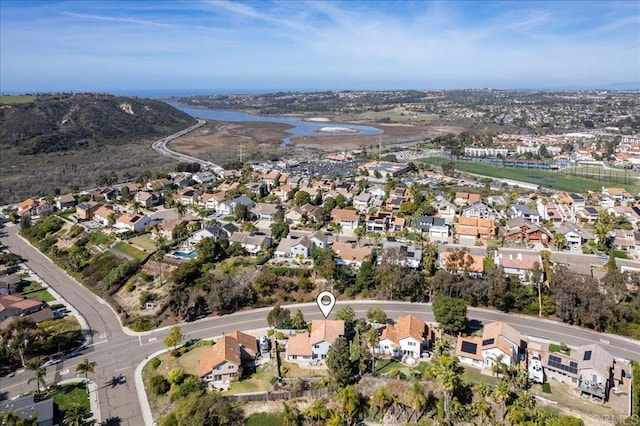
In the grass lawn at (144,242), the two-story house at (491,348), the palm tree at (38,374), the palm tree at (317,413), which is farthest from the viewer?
the grass lawn at (144,242)

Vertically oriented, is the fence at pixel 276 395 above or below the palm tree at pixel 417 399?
below

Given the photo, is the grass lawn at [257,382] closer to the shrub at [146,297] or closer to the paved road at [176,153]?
the shrub at [146,297]

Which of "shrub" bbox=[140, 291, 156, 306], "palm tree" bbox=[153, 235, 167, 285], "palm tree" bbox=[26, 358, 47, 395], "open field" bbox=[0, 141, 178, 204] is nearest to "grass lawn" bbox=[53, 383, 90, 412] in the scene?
"palm tree" bbox=[26, 358, 47, 395]

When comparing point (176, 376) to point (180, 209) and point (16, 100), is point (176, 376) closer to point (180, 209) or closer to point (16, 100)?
point (180, 209)

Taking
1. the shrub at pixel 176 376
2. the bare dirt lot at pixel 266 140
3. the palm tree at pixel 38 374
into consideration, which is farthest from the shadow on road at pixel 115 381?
the bare dirt lot at pixel 266 140

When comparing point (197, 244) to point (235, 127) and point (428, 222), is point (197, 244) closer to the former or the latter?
Answer: point (428, 222)

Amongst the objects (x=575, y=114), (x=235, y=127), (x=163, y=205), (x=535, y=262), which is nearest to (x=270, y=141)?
(x=235, y=127)
